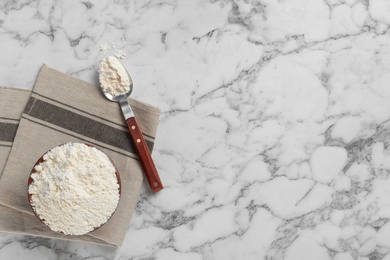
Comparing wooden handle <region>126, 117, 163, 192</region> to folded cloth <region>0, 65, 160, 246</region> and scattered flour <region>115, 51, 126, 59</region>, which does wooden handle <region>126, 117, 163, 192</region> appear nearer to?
folded cloth <region>0, 65, 160, 246</region>

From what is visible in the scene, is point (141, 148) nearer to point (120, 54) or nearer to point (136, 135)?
point (136, 135)

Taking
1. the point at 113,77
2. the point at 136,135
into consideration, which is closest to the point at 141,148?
the point at 136,135

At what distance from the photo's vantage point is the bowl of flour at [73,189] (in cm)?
86

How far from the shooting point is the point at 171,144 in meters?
0.98

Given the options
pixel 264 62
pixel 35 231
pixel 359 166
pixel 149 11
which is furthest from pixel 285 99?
pixel 35 231

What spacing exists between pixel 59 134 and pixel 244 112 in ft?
1.11

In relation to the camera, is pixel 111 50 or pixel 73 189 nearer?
pixel 73 189

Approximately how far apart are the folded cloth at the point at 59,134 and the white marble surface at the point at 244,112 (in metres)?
0.03

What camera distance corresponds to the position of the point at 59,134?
94cm

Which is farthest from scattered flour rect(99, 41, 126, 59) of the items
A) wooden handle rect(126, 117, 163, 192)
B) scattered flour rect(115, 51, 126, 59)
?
wooden handle rect(126, 117, 163, 192)

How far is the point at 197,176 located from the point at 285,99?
0.72 feet

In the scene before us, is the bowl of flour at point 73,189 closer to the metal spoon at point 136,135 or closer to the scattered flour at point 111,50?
the metal spoon at point 136,135

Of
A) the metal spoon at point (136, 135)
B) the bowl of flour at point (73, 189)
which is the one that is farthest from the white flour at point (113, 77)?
the bowl of flour at point (73, 189)

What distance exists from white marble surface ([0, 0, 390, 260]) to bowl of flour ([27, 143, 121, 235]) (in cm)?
10
